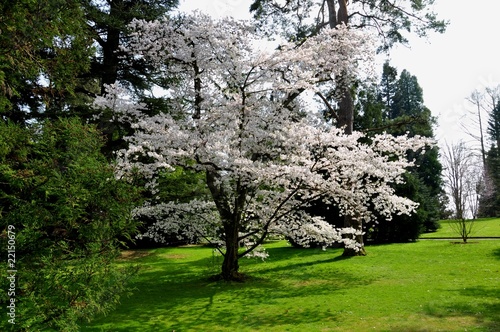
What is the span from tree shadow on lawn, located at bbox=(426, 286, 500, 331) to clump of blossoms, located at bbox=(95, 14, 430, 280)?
9.61 feet

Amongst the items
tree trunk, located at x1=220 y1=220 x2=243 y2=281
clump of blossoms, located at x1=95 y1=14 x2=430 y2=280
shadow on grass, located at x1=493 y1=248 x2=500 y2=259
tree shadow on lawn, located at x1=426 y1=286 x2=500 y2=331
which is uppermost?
clump of blossoms, located at x1=95 y1=14 x2=430 y2=280

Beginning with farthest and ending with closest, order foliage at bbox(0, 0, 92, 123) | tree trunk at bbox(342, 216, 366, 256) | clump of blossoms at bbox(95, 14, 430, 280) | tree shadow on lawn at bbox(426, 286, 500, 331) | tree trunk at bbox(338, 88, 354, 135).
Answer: tree trunk at bbox(338, 88, 354, 135)
tree trunk at bbox(342, 216, 366, 256)
clump of blossoms at bbox(95, 14, 430, 280)
tree shadow on lawn at bbox(426, 286, 500, 331)
foliage at bbox(0, 0, 92, 123)

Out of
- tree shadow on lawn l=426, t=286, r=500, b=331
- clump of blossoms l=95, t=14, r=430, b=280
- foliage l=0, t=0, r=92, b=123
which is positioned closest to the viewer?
foliage l=0, t=0, r=92, b=123

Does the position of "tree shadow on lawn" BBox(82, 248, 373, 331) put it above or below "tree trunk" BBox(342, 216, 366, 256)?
below

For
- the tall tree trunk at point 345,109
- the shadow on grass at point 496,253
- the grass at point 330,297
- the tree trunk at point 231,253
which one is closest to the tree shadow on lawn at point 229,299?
the grass at point 330,297

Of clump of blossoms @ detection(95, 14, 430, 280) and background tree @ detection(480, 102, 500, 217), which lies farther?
background tree @ detection(480, 102, 500, 217)

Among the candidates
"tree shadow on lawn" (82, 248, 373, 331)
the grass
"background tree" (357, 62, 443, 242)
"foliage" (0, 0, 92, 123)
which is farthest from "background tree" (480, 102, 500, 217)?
"foliage" (0, 0, 92, 123)

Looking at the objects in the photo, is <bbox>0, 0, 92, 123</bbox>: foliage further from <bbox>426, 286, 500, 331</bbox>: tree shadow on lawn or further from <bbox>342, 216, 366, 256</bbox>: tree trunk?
<bbox>342, 216, 366, 256</bbox>: tree trunk

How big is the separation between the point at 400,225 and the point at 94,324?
14293mm

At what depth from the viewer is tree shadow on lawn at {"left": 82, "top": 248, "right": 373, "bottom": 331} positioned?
629 cm

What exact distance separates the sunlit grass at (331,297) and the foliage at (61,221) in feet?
5.95

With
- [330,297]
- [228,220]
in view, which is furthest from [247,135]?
[330,297]

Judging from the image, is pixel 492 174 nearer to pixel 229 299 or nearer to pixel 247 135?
pixel 247 135

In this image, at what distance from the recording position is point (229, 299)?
7.85m
